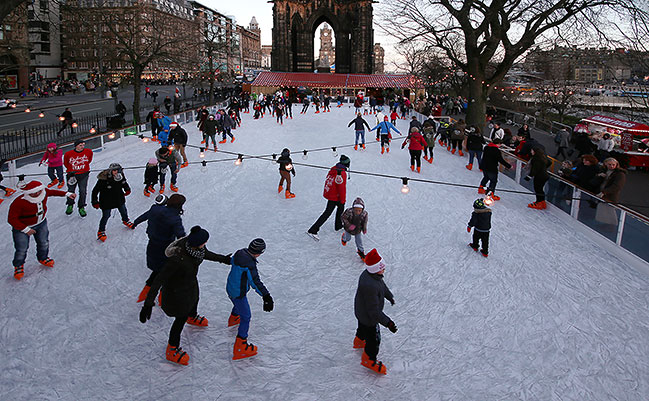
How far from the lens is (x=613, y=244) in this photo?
730 cm

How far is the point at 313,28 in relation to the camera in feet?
197

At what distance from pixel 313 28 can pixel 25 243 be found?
59640 mm

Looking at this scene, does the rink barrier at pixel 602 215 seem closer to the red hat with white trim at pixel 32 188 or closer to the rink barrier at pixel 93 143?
the red hat with white trim at pixel 32 188

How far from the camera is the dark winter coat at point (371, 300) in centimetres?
399

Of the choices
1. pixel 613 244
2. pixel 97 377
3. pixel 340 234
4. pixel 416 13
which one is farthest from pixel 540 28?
pixel 97 377

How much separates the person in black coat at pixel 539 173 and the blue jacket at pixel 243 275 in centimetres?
766

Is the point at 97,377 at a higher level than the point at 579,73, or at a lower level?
lower

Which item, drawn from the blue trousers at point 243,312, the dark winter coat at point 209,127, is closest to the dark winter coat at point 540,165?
the blue trousers at point 243,312

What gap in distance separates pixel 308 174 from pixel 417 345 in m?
8.19

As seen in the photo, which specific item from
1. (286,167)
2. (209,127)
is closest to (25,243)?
(286,167)

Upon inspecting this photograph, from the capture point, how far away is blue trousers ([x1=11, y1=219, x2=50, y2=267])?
19.0ft

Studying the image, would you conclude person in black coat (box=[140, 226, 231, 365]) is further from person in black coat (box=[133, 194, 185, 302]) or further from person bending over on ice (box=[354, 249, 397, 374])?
person bending over on ice (box=[354, 249, 397, 374])

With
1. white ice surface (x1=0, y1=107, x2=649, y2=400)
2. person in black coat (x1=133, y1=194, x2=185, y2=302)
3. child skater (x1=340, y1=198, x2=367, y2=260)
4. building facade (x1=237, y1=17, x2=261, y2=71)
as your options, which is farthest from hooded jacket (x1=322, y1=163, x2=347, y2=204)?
building facade (x1=237, y1=17, x2=261, y2=71)

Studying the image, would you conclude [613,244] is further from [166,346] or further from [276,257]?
[166,346]
